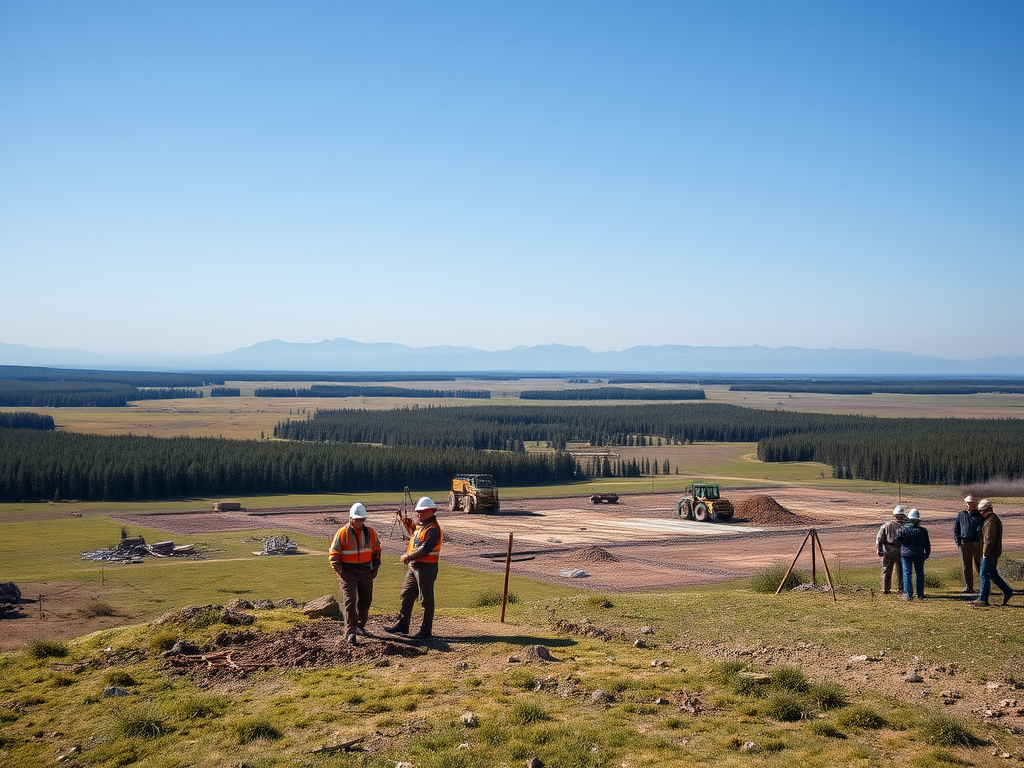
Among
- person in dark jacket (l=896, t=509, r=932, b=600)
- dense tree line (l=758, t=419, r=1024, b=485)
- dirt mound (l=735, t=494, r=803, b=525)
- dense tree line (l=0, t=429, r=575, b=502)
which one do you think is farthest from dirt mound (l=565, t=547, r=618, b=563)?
dense tree line (l=758, t=419, r=1024, b=485)

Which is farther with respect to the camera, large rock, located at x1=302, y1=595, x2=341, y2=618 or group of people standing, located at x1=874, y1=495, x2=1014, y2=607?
large rock, located at x1=302, y1=595, x2=341, y2=618

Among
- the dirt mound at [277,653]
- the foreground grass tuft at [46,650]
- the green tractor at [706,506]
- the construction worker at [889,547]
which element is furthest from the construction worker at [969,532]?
the green tractor at [706,506]

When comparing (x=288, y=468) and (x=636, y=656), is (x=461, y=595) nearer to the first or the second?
(x=636, y=656)

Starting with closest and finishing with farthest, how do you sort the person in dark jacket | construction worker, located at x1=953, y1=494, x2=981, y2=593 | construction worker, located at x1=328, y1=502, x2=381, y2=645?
construction worker, located at x1=328, y1=502, x2=381, y2=645
the person in dark jacket
construction worker, located at x1=953, y1=494, x2=981, y2=593

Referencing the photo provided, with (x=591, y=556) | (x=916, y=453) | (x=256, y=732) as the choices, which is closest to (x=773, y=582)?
(x=256, y=732)

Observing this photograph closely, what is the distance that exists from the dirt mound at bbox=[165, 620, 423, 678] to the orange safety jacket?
1.27 m

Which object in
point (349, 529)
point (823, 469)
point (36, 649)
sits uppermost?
point (349, 529)

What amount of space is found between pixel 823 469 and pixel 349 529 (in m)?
111

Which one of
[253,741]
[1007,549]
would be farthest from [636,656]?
[1007,549]

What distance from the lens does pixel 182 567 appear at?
4019cm

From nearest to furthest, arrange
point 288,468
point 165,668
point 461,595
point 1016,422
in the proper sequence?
1. point 165,668
2. point 461,595
3. point 288,468
4. point 1016,422

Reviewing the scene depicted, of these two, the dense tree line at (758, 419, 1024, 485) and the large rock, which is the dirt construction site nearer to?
the large rock

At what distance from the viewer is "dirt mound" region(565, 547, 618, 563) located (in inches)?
1648

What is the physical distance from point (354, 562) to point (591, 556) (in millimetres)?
29380
